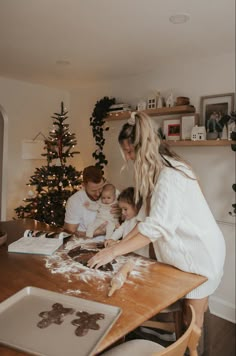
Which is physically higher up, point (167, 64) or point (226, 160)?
point (167, 64)

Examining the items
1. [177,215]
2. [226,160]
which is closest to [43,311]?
[177,215]

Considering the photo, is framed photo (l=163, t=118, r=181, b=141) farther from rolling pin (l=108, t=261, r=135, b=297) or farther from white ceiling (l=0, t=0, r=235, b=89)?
rolling pin (l=108, t=261, r=135, b=297)

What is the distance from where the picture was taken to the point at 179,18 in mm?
2090

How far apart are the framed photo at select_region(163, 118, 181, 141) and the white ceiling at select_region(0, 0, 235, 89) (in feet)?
1.97

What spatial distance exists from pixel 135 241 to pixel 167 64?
229 centimetres

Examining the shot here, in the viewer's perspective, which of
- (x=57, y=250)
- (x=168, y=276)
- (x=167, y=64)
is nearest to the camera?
(x=168, y=276)

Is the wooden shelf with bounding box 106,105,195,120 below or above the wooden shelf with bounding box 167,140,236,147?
above

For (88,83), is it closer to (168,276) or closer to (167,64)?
(167,64)

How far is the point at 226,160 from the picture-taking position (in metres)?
2.88

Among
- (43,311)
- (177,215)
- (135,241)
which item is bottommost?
(43,311)

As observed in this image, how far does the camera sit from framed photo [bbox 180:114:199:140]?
9.85ft

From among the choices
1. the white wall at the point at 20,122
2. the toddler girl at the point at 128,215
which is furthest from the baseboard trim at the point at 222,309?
the white wall at the point at 20,122

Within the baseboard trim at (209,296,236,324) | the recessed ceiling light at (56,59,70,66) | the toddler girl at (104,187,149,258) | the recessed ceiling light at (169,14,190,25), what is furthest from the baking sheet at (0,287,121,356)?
the recessed ceiling light at (56,59,70,66)

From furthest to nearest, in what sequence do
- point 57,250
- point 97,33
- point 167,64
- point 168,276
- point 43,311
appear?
point 167,64 → point 97,33 → point 57,250 → point 168,276 → point 43,311
